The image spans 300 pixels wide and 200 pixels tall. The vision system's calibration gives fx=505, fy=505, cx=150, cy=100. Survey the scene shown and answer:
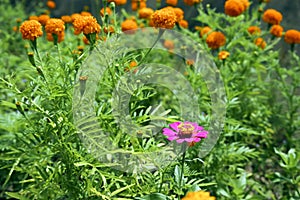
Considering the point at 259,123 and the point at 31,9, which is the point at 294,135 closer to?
the point at 259,123

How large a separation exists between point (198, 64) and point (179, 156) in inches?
37.8

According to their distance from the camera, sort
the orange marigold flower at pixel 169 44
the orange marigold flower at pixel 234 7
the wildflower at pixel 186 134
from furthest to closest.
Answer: the orange marigold flower at pixel 169 44 < the orange marigold flower at pixel 234 7 < the wildflower at pixel 186 134

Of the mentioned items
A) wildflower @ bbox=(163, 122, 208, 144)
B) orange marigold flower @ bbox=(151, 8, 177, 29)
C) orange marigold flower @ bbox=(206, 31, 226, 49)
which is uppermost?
orange marigold flower @ bbox=(151, 8, 177, 29)

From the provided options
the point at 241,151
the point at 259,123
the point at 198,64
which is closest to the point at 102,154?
the point at 241,151

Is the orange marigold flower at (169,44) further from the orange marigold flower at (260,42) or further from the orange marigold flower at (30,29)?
the orange marigold flower at (30,29)

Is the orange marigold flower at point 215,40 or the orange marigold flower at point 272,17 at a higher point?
the orange marigold flower at point 272,17

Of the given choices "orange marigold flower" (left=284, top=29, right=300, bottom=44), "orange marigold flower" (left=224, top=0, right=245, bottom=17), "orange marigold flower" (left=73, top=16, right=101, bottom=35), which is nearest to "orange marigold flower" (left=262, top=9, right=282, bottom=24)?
"orange marigold flower" (left=284, top=29, right=300, bottom=44)

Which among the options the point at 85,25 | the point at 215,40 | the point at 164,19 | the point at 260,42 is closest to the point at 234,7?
the point at 215,40

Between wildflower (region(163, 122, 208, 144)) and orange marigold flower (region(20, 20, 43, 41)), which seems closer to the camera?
wildflower (region(163, 122, 208, 144))

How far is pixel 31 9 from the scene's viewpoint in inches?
204

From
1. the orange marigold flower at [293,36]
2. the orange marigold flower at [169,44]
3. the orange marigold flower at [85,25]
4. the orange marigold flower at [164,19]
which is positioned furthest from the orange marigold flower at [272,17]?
the orange marigold flower at [85,25]

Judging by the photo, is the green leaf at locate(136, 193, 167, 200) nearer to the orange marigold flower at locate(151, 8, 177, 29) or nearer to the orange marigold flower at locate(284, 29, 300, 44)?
the orange marigold flower at locate(151, 8, 177, 29)

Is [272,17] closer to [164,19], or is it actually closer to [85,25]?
[164,19]

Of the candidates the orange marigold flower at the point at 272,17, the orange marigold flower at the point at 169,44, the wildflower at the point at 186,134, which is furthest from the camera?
the orange marigold flower at the point at 169,44
